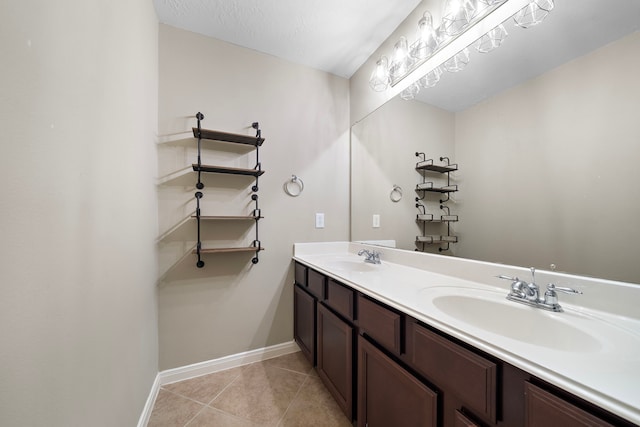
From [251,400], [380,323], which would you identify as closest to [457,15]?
[380,323]

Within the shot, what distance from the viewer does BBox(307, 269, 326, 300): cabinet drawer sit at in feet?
4.98

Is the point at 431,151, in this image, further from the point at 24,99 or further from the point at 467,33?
the point at 24,99

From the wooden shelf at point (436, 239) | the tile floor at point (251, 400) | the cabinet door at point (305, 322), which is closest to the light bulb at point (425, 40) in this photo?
the wooden shelf at point (436, 239)

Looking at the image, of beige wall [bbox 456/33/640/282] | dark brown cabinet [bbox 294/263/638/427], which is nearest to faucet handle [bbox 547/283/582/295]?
beige wall [bbox 456/33/640/282]

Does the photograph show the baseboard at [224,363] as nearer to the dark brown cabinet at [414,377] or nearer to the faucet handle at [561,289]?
the dark brown cabinet at [414,377]

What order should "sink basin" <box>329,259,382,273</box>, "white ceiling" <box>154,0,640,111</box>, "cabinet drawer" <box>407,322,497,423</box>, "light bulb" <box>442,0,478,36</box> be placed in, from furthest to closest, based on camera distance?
"sink basin" <box>329,259,382,273</box> → "light bulb" <box>442,0,478,36</box> → "white ceiling" <box>154,0,640,111</box> → "cabinet drawer" <box>407,322,497,423</box>

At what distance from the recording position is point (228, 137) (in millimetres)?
1695

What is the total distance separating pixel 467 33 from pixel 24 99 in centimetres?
179

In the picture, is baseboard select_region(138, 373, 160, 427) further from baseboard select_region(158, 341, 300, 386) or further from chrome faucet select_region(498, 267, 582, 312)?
chrome faucet select_region(498, 267, 582, 312)

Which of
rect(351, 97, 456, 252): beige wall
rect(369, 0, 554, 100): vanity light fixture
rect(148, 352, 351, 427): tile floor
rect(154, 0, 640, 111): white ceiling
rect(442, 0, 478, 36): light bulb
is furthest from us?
rect(351, 97, 456, 252): beige wall

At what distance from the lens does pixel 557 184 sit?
92 cm

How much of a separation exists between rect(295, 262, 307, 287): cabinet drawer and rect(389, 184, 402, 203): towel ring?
0.87m

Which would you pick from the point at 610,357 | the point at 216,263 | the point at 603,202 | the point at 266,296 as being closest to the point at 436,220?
the point at 603,202

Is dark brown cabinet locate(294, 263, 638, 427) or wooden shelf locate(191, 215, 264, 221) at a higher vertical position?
wooden shelf locate(191, 215, 264, 221)
